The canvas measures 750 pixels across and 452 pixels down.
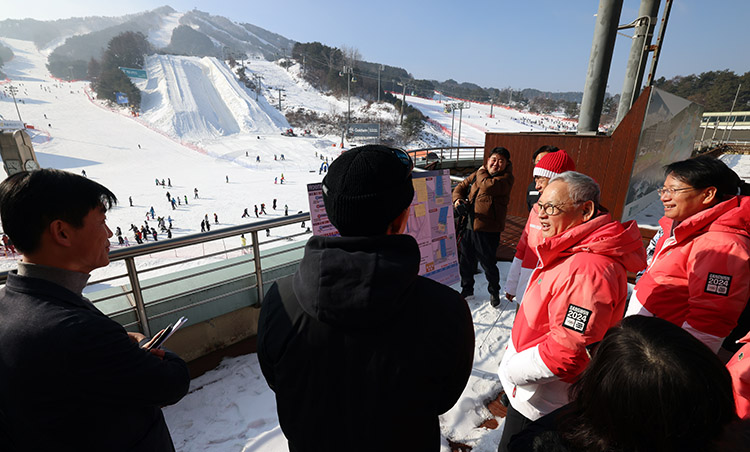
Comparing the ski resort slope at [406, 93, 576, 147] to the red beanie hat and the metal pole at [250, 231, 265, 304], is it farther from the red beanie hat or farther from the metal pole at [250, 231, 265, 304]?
the metal pole at [250, 231, 265, 304]

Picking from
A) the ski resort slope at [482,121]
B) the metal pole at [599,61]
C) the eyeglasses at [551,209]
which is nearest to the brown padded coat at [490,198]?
the eyeglasses at [551,209]

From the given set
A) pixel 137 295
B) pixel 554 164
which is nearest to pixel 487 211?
pixel 554 164

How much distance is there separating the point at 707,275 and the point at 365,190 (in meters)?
2.10

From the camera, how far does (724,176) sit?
82.2 inches

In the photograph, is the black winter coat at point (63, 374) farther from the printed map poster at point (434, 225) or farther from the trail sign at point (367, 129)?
the trail sign at point (367, 129)

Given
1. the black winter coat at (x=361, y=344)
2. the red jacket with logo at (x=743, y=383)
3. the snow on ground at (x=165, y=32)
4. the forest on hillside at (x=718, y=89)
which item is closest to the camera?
the black winter coat at (x=361, y=344)

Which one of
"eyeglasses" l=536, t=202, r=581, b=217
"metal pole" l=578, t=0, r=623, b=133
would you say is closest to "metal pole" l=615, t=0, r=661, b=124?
"metal pole" l=578, t=0, r=623, b=133

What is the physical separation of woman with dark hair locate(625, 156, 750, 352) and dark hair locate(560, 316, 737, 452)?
1417mm

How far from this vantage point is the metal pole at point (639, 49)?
32.3 ft

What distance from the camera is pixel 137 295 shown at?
2.73 m

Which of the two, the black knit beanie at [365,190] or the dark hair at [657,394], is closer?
the dark hair at [657,394]

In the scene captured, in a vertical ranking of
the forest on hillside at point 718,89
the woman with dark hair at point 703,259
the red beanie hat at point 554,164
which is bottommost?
the woman with dark hair at point 703,259

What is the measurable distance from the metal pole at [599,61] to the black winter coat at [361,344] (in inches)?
398

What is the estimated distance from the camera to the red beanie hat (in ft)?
11.0
